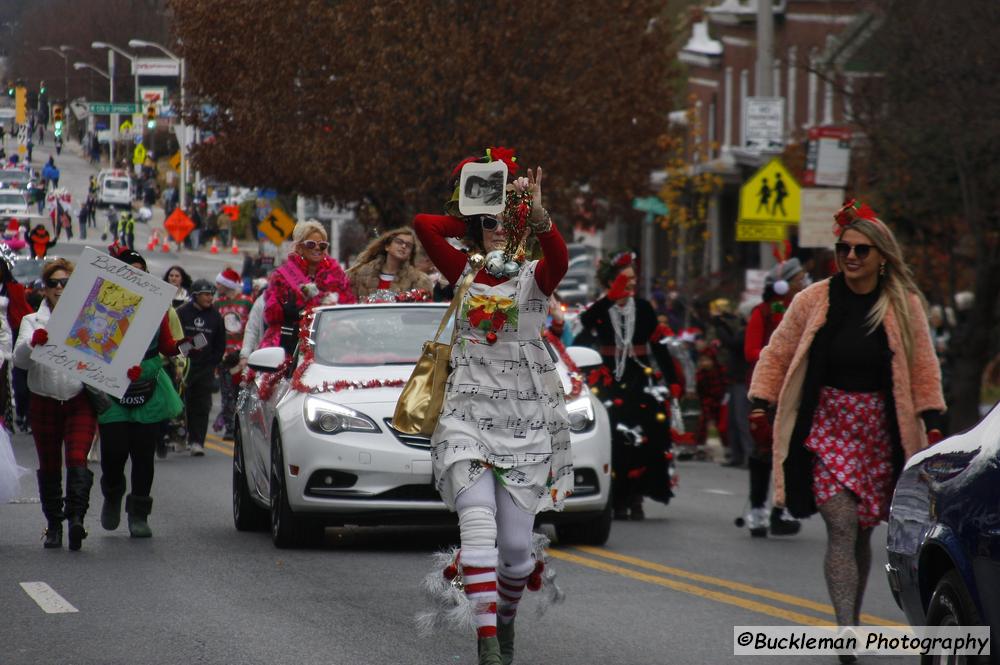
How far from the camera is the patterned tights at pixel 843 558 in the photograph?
25.9 ft

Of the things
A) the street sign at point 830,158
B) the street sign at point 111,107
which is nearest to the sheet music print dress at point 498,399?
the street sign at point 830,158

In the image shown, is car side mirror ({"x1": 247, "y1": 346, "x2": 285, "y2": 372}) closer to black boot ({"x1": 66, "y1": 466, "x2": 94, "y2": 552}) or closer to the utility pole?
black boot ({"x1": 66, "y1": 466, "x2": 94, "y2": 552})

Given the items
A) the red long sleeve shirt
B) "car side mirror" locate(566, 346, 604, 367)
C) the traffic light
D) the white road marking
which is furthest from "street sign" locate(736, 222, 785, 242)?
the red long sleeve shirt

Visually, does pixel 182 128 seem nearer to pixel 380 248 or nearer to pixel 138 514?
pixel 380 248

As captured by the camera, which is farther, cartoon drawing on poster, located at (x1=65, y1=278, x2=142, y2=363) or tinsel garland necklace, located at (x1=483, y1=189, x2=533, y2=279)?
cartoon drawing on poster, located at (x1=65, y1=278, x2=142, y2=363)

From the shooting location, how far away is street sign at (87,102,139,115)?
3056 cm

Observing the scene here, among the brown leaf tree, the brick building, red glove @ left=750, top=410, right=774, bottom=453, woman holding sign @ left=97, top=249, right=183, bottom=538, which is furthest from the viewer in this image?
the brick building

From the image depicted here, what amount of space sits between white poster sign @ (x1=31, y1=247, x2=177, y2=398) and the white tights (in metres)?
4.74

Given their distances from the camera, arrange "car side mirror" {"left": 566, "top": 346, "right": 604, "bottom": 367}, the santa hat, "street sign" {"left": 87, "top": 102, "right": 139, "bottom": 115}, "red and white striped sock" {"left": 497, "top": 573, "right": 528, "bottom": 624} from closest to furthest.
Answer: "red and white striped sock" {"left": 497, "top": 573, "right": 528, "bottom": 624}, "car side mirror" {"left": 566, "top": 346, "right": 604, "bottom": 367}, the santa hat, "street sign" {"left": 87, "top": 102, "right": 139, "bottom": 115}

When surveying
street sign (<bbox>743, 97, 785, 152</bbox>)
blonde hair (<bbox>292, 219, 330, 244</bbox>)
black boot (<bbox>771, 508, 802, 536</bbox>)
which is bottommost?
black boot (<bbox>771, 508, 802, 536</bbox>)

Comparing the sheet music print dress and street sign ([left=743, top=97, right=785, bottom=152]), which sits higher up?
street sign ([left=743, top=97, right=785, bottom=152])

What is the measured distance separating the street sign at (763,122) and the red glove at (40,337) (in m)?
11.8

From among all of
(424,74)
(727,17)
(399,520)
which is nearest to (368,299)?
(399,520)

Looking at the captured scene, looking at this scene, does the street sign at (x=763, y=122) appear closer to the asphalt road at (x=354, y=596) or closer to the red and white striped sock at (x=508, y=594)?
the asphalt road at (x=354, y=596)
